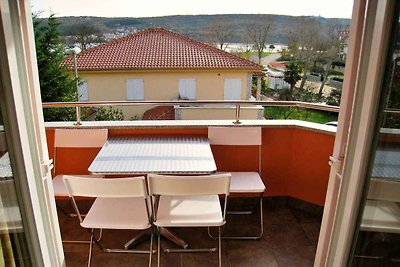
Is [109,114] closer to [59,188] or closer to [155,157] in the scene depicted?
[59,188]

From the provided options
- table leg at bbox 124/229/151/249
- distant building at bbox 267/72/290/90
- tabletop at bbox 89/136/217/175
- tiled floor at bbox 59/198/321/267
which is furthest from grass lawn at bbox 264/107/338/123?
distant building at bbox 267/72/290/90

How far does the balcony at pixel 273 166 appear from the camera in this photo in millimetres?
2566

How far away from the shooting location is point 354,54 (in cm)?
122

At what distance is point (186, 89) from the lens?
13805 mm

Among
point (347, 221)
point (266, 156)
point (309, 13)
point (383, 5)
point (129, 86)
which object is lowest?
point (129, 86)

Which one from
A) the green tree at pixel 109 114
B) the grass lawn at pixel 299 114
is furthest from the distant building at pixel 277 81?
the green tree at pixel 109 114

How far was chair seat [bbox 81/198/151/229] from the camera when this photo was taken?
77.5 inches

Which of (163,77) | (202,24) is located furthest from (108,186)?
(202,24)

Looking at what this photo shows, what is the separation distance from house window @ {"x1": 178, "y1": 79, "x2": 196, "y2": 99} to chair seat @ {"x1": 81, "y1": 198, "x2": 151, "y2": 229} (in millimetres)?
11689

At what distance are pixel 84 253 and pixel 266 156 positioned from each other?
167 cm

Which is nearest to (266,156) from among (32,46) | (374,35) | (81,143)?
(81,143)

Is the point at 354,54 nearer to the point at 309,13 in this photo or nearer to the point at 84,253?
the point at 84,253

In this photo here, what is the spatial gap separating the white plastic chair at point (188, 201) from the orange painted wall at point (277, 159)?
713mm

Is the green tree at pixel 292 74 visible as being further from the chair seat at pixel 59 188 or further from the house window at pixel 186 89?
the chair seat at pixel 59 188
